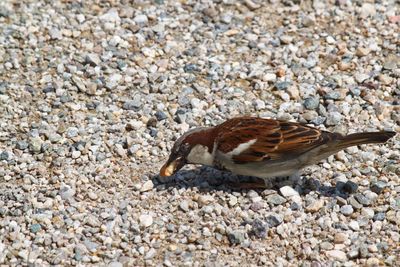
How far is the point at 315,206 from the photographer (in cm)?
639

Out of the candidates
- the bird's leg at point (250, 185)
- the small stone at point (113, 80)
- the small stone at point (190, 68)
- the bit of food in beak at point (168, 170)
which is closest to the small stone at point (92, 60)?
the small stone at point (113, 80)

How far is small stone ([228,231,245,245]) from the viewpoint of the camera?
6.06 meters

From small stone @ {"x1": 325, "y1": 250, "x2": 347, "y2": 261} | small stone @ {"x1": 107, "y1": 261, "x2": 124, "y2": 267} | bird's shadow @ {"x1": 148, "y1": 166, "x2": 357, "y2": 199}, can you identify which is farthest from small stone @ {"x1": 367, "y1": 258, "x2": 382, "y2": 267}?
small stone @ {"x1": 107, "y1": 261, "x2": 124, "y2": 267}

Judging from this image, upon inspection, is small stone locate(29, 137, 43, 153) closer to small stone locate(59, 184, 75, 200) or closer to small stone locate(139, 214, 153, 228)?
small stone locate(59, 184, 75, 200)

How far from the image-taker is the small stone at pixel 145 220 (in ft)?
20.4

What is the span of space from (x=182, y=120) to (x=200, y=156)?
84 cm

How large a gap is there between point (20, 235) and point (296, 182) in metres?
2.25

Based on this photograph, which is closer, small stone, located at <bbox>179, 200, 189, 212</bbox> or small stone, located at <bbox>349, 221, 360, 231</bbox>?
small stone, located at <bbox>349, 221, 360, 231</bbox>

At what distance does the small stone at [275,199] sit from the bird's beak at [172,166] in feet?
2.47

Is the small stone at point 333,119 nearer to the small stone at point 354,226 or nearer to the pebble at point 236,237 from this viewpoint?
the small stone at point 354,226

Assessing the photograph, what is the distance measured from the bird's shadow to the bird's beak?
13 centimetres

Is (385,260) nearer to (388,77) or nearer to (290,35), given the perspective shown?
(388,77)

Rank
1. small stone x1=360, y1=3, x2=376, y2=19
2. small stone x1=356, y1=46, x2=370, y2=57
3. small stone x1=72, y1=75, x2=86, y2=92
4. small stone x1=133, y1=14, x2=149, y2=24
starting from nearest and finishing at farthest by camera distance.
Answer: small stone x1=72, y1=75, x2=86, y2=92 → small stone x1=356, y1=46, x2=370, y2=57 → small stone x1=133, y1=14, x2=149, y2=24 → small stone x1=360, y1=3, x2=376, y2=19

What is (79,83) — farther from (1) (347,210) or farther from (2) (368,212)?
(2) (368,212)
